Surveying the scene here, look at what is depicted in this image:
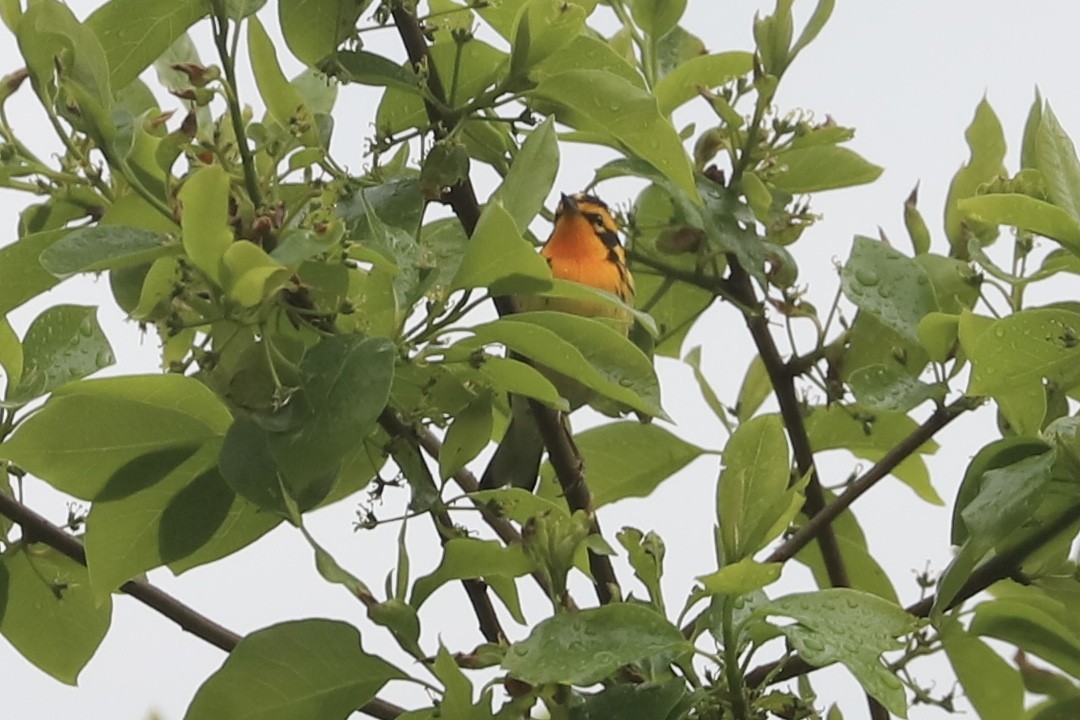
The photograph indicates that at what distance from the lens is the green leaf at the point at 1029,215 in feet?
2.45

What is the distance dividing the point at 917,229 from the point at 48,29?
0.64 metres

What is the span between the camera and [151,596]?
862mm

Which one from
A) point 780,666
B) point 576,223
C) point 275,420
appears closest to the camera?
point 275,420

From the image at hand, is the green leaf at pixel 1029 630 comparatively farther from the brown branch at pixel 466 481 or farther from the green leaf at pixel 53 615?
the green leaf at pixel 53 615

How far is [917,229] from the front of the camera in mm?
1057

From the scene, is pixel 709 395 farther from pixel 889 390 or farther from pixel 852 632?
pixel 852 632

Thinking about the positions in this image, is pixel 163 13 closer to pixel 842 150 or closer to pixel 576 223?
pixel 842 150

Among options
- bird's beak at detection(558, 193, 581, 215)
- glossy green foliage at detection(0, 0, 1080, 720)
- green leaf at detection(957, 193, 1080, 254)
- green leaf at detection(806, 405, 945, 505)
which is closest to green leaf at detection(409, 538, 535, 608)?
glossy green foliage at detection(0, 0, 1080, 720)

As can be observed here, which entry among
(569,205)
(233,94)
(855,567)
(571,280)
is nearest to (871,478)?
(855,567)

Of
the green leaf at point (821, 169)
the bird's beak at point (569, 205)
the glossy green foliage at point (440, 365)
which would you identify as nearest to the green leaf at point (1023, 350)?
the glossy green foliage at point (440, 365)

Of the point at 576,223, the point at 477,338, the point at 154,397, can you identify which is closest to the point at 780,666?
the point at 477,338

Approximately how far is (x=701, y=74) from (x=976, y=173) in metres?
0.24

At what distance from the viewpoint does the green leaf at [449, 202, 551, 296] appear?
0.68m

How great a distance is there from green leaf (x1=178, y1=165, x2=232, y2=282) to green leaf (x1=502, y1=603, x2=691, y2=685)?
0.23 metres
